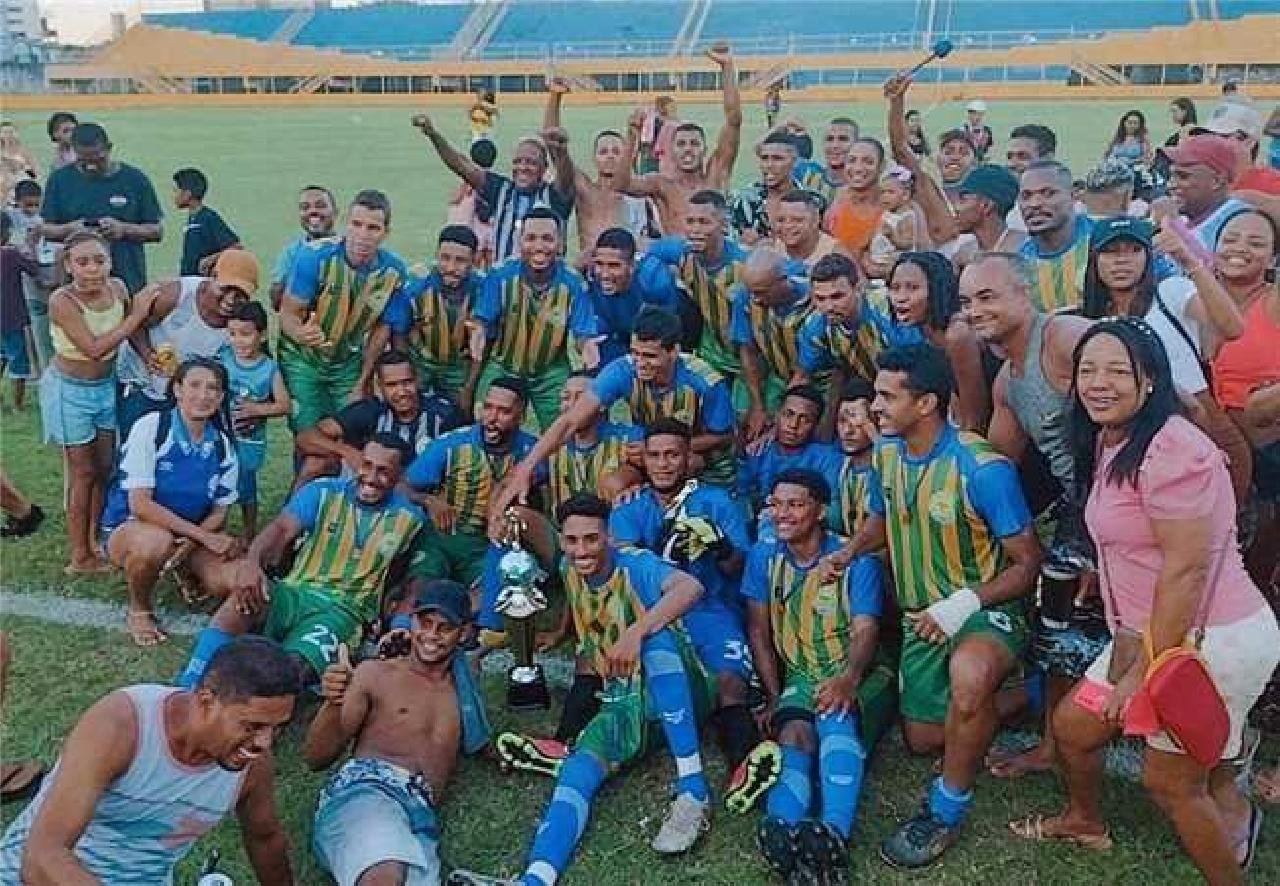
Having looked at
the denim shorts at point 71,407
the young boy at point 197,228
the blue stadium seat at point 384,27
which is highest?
the blue stadium seat at point 384,27

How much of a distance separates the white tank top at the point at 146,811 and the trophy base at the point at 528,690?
1746 millimetres

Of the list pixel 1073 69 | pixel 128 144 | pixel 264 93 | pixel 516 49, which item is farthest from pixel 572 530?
pixel 516 49

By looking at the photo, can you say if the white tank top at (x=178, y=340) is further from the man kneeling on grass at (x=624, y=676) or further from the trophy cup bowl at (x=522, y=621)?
the man kneeling on grass at (x=624, y=676)

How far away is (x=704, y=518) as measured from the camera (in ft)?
17.1

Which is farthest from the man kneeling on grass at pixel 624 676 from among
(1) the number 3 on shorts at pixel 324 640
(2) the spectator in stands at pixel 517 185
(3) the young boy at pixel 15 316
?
(3) the young boy at pixel 15 316

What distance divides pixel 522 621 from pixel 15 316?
599 cm

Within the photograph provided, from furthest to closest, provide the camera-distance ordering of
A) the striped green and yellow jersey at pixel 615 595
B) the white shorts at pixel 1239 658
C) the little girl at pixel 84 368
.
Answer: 1. the little girl at pixel 84 368
2. the striped green and yellow jersey at pixel 615 595
3. the white shorts at pixel 1239 658

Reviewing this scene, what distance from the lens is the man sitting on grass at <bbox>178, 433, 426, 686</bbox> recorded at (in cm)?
504

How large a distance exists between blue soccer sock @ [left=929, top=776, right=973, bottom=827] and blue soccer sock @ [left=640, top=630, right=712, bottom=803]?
76 cm

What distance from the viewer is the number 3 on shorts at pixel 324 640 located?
4.98 metres

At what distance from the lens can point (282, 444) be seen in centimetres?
841

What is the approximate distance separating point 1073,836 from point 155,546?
12.6 feet

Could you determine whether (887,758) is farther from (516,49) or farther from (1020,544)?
(516,49)

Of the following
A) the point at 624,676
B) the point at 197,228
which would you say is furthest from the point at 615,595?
the point at 197,228
